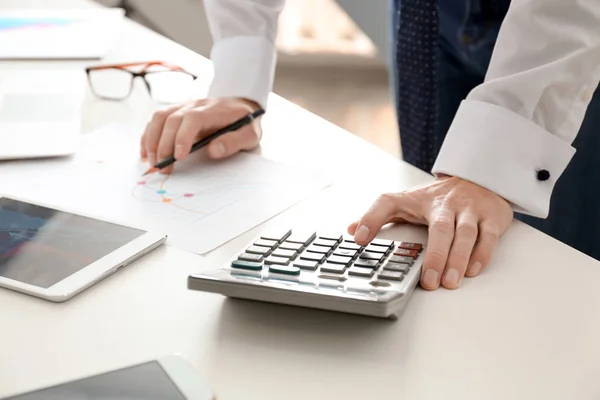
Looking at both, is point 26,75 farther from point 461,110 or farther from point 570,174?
point 570,174

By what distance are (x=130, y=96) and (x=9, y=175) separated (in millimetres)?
251

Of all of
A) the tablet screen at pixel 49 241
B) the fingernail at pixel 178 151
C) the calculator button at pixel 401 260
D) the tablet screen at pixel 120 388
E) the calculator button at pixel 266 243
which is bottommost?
the tablet screen at pixel 49 241

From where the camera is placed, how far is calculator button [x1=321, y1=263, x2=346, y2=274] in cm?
57

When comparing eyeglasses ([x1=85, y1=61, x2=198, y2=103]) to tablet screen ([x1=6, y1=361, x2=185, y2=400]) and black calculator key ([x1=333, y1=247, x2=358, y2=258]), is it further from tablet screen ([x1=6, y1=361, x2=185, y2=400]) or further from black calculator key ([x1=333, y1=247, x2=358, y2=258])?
tablet screen ([x1=6, y1=361, x2=185, y2=400])

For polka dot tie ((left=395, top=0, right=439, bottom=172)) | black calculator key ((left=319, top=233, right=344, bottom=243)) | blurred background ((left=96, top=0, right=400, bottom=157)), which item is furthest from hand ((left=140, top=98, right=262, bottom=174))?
blurred background ((left=96, top=0, right=400, bottom=157))

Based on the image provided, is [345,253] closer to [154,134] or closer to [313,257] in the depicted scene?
[313,257]

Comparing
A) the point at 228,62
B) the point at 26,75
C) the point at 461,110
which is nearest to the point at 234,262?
the point at 461,110

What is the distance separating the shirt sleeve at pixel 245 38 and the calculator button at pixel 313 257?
411 millimetres

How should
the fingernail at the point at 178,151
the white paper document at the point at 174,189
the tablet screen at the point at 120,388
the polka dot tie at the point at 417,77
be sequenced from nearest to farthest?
the tablet screen at the point at 120,388
the white paper document at the point at 174,189
the fingernail at the point at 178,151
the polka dot tie at the point at 417,77

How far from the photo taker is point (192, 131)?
2.76 ft

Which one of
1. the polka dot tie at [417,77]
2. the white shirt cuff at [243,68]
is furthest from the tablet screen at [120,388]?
the polka dot tie at [417,77]

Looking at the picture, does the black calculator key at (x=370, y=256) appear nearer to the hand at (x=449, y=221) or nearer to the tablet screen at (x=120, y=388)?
the hand at (x=449, y=221)

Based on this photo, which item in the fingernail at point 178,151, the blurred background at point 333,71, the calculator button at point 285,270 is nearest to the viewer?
the calculator button at point 285,270

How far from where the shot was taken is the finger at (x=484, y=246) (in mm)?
625
